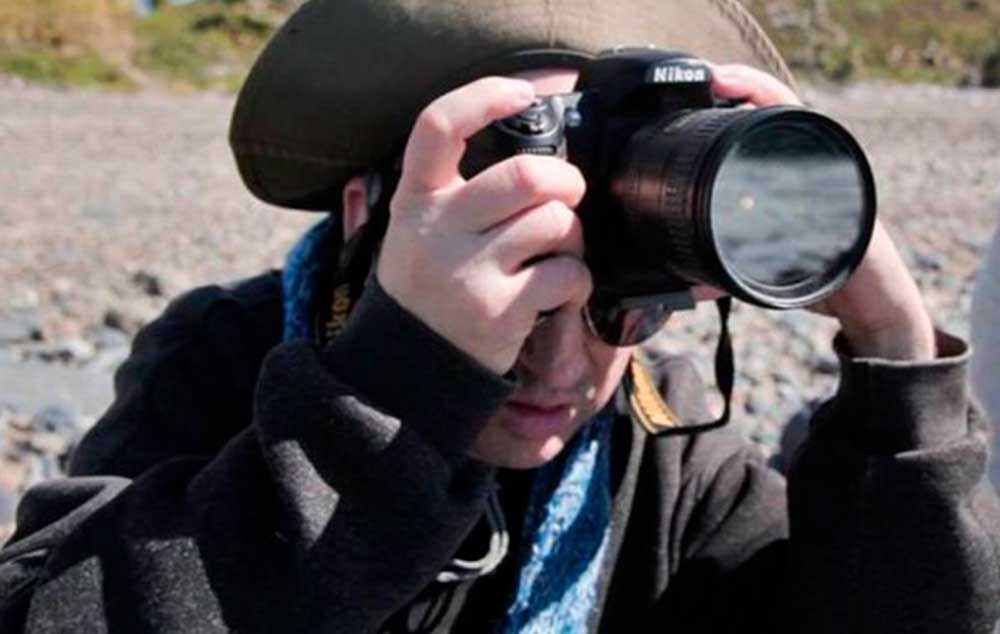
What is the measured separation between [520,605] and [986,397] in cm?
70

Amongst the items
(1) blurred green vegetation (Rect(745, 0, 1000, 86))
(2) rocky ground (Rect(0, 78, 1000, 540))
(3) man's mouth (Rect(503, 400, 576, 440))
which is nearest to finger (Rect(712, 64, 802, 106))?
(3) man's mouth (Rect(503, 400, 576, 440))

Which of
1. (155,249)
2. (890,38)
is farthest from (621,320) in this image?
(890,38)

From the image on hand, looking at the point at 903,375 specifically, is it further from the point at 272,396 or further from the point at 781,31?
the point at 781,31

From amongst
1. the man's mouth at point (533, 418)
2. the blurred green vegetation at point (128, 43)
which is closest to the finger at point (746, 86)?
the man's mouth at point (533, 418)

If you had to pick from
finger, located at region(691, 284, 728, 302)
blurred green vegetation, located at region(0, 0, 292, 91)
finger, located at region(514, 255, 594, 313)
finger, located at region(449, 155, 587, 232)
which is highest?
finger, located at region(449, 155, 587, 232)

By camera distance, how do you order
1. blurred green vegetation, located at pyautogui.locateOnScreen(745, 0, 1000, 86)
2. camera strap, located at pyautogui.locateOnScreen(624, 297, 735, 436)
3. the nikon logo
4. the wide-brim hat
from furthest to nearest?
blurred green vegetation, located at pyautogui.locateOnScreen(745, 0, 1000, 86)
camera strap, located at pyautogui.locateOnScreen(624, 297, 735, 436)
the wide-brim hat
the nikon logo

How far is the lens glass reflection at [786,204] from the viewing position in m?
0.93

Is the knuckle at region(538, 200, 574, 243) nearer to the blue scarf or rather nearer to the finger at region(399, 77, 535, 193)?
the finger at region(399, 77, 535, 193)

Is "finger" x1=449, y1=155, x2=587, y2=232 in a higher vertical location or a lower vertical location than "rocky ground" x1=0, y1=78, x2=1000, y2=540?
higher

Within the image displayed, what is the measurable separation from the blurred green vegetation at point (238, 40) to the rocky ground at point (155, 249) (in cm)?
656

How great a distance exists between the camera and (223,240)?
6125 millimetres

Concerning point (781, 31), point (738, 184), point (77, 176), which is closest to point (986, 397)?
point (738, 184)

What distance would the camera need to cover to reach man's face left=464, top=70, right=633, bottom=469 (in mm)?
1079

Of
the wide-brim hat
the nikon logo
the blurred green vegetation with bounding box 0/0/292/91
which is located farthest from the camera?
the blurred green vegetation with bounding box 0/0/292/91
